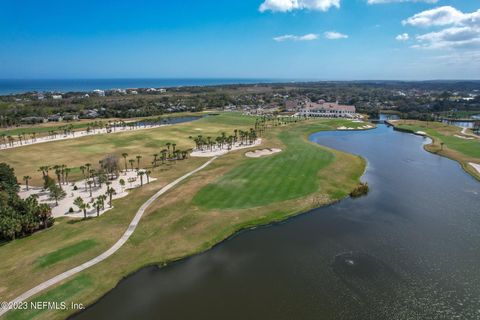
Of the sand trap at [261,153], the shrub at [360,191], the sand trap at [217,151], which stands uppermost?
the sand trap at [261,153]

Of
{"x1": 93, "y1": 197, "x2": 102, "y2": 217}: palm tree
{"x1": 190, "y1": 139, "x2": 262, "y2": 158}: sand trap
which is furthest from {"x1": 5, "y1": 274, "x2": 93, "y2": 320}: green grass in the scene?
{"x1": 190, "y1": 139, "x2": 262, "y2": 158}: sand trap

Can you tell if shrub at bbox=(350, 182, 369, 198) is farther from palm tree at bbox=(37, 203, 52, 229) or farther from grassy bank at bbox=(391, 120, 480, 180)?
palm tree at bbox=(37, 203, 52, 229)

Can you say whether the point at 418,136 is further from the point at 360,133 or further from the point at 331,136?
the point at 331,136

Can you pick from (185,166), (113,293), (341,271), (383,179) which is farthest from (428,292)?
(185,166)

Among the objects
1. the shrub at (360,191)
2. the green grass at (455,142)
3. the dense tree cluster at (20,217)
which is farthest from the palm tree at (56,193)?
the green grass at (455,142)

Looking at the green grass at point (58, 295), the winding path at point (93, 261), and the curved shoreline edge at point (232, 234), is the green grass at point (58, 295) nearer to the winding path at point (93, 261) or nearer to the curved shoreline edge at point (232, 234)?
the winding path at point (93, 261)

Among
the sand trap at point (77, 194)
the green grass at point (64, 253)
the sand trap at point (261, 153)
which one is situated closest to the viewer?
the green grass at point (64, 253)

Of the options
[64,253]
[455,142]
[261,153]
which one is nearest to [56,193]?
[64,253]

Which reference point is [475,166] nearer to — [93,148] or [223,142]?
[223,142]
